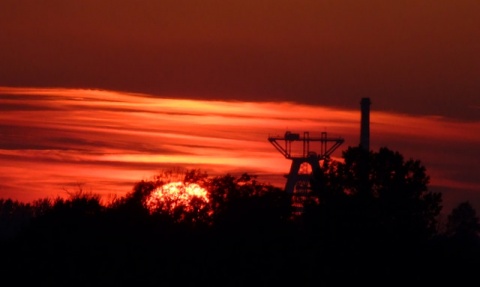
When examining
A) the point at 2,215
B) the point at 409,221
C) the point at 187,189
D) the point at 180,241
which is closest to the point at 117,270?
the point at 180,241

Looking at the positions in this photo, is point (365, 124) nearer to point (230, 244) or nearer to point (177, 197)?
point (177, 197)

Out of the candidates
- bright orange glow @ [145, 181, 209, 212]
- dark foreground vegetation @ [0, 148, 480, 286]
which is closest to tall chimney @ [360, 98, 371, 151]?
dark foreground vegetation @ [0, 148, 480, 286]

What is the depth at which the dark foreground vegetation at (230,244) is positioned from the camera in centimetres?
5419

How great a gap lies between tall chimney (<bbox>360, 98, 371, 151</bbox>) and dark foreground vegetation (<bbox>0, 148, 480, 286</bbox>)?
1620 inches

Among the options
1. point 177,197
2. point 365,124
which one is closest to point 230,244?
point 177,197

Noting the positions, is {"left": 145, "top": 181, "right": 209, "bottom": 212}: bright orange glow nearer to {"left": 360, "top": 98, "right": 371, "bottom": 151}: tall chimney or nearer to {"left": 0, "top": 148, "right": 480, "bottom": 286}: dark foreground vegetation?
{"left": 0, "top": 148, "right": 480, "bottom": 286}: dark foreground vegetation

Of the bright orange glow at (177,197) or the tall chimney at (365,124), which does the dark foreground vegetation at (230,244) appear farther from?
the tall chimney at (365,124)

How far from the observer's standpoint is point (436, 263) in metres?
59.3

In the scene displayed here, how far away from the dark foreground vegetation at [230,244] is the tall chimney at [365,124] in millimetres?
41147

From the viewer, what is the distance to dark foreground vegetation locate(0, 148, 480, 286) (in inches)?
2133

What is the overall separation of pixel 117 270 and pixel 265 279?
6368 mm

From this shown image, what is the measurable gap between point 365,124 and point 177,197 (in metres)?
51.8

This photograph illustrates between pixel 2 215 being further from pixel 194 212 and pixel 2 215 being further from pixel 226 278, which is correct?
pixel 226 278

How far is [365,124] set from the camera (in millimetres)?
114688
